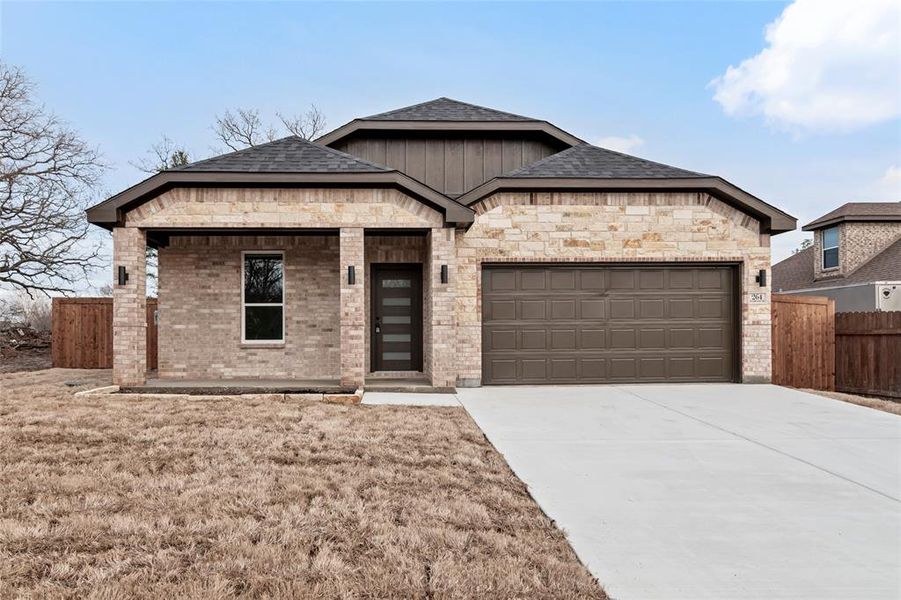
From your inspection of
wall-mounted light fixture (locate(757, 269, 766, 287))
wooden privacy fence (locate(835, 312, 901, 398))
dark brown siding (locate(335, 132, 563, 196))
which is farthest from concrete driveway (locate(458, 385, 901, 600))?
dark brown siding (locate(335, 132, 563, 196))

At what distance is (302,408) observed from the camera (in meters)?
8.37

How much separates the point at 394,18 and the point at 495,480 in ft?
42.7

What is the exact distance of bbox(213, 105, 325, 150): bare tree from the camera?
26812 mm

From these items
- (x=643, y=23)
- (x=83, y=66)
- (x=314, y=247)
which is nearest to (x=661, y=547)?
(x=314, y=247)

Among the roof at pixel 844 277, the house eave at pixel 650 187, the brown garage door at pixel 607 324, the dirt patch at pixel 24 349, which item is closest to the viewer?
the house eave at pixel 650 187

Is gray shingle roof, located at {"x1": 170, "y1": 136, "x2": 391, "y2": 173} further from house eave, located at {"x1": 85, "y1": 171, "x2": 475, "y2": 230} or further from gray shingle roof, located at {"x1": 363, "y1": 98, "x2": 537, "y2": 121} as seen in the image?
gray shingle roof, located at {"x1": 363, "y1": 98, "x2": 537, "y2": 121}

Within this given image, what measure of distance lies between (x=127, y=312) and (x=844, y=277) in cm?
2239

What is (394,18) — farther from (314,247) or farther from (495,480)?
(495,480)

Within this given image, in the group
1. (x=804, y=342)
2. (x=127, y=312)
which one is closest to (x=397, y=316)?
(x=127, y=312)

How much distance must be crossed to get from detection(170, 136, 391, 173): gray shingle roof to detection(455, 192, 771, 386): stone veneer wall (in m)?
2.52

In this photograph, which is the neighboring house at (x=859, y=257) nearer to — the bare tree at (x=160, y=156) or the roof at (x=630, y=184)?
the roof at (x=630, y=184)

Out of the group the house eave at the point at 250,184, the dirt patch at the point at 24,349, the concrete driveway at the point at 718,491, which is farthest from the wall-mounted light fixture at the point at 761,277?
the dirt patch at the point at 24,349

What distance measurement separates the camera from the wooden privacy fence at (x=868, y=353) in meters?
12.1

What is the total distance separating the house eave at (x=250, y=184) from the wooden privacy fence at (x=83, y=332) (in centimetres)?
626
